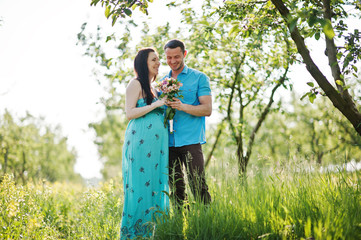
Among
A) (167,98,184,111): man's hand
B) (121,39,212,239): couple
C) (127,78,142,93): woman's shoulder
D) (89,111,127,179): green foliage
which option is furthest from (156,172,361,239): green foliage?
(89,111,127,179): green foliage

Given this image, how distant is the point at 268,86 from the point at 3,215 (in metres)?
6.15

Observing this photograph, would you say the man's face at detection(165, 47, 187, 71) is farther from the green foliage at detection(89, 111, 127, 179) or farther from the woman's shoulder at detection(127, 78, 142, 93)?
the green foliage at detection(89, 111, 127, 179)

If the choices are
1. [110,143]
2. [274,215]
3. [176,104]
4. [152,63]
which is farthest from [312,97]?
[110,143]

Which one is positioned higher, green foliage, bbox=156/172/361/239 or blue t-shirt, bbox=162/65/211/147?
blue t-shirt, bbox=162/65/211/147

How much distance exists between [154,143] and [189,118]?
568 millimetres

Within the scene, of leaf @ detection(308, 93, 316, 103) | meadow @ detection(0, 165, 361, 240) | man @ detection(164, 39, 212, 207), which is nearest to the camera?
meadow @ detection(0, 165, 361, 240)

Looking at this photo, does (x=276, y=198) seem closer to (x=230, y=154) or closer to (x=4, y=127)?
(x=230, y=154)

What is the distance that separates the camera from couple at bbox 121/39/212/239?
4.11m

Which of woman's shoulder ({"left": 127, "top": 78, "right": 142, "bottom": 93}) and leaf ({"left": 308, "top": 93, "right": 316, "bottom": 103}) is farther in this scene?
woman's shoulder ({"left": 127, "top": 78, "right": 142, "bottom": 93})

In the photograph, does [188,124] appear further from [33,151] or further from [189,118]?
[33,151]

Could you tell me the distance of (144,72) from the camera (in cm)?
440

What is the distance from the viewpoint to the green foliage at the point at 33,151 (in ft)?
56.9

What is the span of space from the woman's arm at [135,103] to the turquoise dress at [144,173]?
4.4 inches

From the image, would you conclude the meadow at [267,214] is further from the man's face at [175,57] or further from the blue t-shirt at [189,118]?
the man's face at [175,57]
